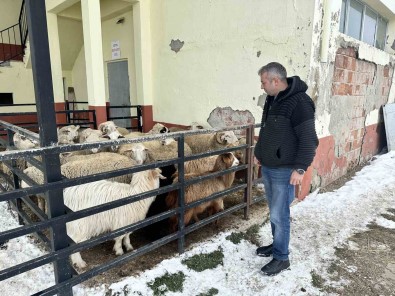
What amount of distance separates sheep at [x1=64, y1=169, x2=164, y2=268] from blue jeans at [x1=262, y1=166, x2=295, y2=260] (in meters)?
1.26

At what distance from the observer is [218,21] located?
20.3 feet

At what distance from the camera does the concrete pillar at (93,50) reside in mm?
6922

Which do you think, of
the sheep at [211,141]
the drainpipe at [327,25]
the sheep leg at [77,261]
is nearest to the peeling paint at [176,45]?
the sheep at [211,141]

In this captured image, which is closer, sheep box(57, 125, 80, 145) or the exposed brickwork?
the exposed brickwork

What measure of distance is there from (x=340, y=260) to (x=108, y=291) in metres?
2.56

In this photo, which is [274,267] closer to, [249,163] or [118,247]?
[249,163]

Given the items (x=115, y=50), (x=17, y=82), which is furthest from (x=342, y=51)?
(x=17, y=82)

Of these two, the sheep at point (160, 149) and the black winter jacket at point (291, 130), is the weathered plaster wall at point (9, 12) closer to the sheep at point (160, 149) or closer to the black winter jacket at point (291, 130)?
the sheep at point (160, 149)

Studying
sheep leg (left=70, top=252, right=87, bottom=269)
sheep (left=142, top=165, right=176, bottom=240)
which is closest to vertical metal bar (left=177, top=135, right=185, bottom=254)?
sheep (left=142, top=165, right=176, bottom=240)

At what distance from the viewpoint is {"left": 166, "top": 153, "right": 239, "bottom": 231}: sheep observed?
357 centimetres

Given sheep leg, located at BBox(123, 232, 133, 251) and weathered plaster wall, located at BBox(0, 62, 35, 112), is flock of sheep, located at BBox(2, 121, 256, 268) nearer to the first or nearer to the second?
sheep leg, located at BBox(123, 232, 133, 251)

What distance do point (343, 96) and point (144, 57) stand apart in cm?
506

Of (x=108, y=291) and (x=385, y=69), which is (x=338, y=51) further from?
(x=108, y=291)

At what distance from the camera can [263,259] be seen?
337 centimetres
